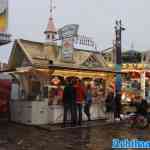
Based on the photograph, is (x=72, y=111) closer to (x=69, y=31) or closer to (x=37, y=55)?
(x=37, y=55)

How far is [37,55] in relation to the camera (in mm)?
17406

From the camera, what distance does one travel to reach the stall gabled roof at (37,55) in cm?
1661

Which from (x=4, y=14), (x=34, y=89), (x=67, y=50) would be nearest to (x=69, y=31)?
(x=67, y=50)

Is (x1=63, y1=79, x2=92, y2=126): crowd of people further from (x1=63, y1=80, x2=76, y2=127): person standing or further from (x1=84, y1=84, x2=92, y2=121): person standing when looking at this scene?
(x1=84, y1=84, x2=92, y2=121): person standing

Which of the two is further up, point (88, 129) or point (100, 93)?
point (100, 93)

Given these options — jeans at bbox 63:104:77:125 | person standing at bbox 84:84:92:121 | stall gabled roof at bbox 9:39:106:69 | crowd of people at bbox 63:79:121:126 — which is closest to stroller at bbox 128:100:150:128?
crowd of people at bbox 63:79:121:126

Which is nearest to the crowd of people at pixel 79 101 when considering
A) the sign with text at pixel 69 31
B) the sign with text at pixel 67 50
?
the sign with text at pixel 67 50

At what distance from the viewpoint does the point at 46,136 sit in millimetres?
12664

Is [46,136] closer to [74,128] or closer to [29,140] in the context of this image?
[29,140]

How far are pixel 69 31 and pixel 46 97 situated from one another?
3296mm

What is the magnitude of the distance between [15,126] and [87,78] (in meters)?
4.96

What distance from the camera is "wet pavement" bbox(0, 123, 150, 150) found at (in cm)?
1074

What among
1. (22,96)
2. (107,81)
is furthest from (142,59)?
(22,96)

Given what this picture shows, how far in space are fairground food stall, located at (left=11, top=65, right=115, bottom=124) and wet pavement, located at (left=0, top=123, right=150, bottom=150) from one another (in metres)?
0.79
